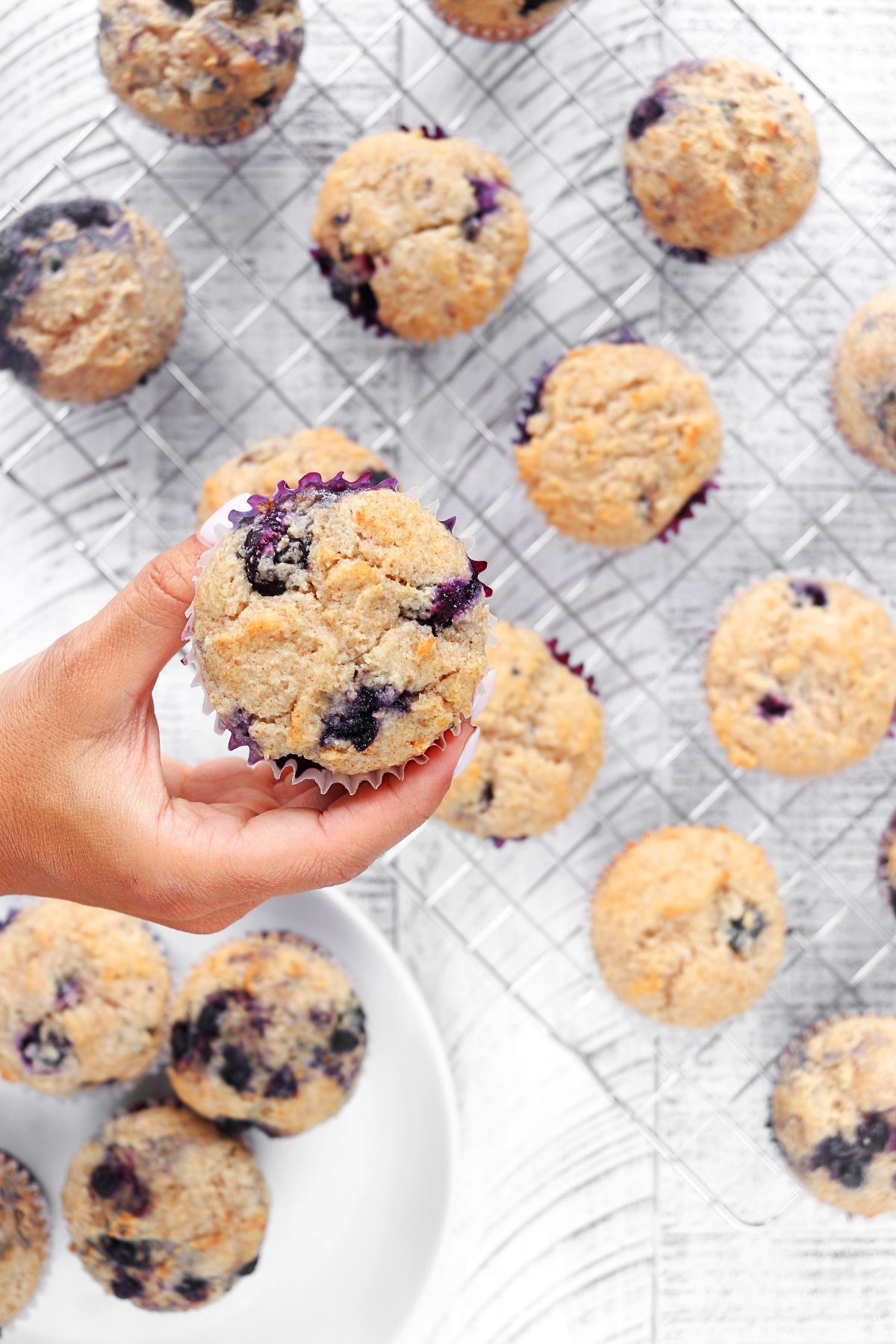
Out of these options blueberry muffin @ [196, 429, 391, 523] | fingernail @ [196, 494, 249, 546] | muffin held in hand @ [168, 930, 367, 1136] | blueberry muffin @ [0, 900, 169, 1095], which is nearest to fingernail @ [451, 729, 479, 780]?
Answer: fingernail @ [196, 494, 249, 546]

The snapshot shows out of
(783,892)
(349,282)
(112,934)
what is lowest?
(783,892)

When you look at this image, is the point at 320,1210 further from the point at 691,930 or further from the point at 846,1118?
the point at 846,1118

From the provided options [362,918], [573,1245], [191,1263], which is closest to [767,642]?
[362,918]

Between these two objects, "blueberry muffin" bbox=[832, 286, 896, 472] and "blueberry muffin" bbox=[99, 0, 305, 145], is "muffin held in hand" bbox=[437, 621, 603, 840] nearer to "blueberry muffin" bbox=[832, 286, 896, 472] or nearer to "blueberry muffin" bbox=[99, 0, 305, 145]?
"blueberry muffin" bbox=[832, 286, 896, 472]

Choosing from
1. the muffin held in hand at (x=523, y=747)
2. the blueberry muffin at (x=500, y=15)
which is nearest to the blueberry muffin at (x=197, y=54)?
the blueberry muffin at (x=500, y=15)

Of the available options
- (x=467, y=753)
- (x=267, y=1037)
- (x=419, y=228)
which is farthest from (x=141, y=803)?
(x=419, y=228)

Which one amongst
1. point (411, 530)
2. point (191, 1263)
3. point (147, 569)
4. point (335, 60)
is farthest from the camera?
point (335, 60)

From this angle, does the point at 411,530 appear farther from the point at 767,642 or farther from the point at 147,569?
the point at 767,642
